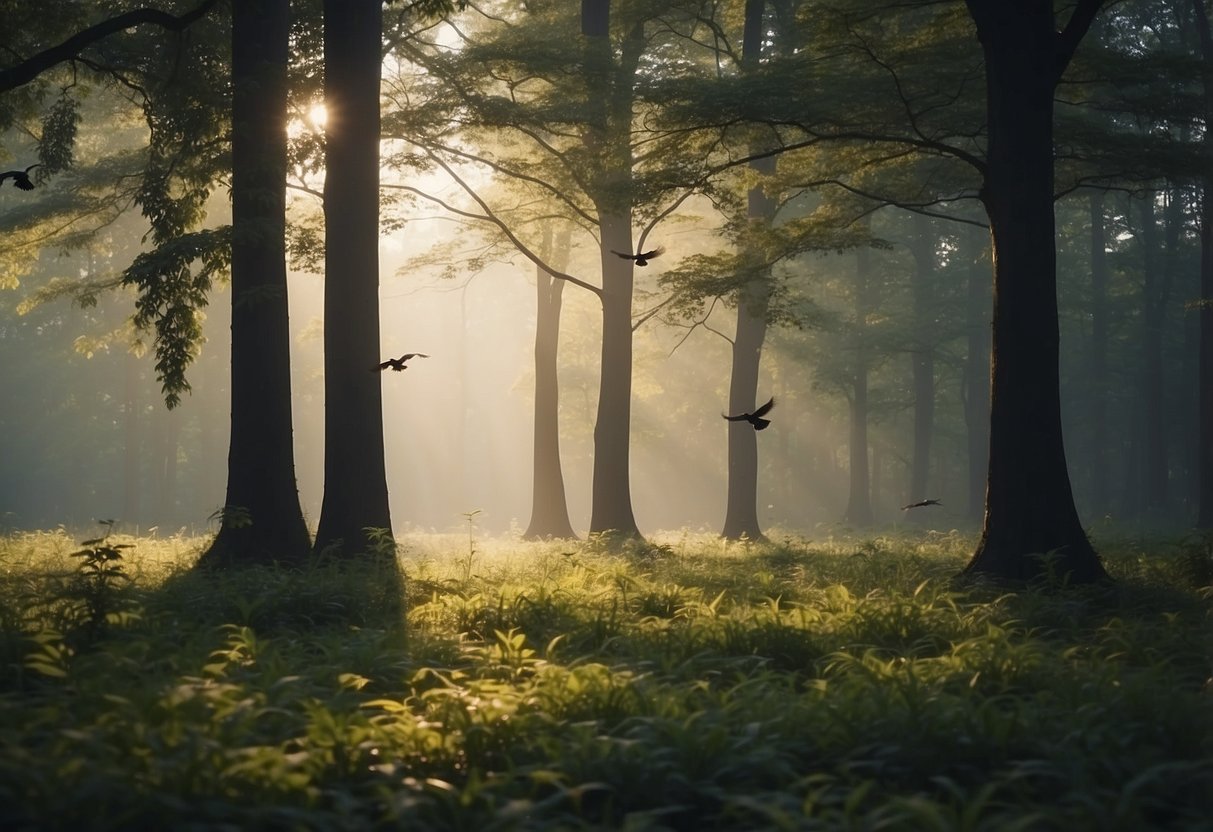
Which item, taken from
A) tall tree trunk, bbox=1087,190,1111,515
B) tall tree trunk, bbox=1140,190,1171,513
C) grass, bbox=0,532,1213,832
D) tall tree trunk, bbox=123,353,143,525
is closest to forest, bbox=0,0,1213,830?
grass, bbox=0,532,1213,832

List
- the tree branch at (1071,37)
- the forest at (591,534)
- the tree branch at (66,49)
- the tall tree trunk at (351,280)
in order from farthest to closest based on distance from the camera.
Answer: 1. the tall tree trunk at (351,280)
2. the tree branch at (66,49)
3. the tree branch at (1071,37)
4. the forest at (591,534)

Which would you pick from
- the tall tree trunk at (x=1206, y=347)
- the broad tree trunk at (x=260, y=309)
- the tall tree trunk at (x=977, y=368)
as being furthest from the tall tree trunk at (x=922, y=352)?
the broad tree trunk at (x=260, y=309)

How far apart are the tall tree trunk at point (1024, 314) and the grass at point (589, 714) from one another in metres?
1.34

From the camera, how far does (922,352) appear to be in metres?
32.7

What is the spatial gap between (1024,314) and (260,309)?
7.94m

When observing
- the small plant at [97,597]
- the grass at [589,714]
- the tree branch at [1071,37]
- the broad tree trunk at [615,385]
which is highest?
the tree branch at [1071,37]

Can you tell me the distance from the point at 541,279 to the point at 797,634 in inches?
642

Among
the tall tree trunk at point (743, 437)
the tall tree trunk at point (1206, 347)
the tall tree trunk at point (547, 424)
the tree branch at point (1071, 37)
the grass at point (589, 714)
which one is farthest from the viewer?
the tall tree trunk at point (547, 424)

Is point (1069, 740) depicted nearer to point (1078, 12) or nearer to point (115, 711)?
point (115, 711)

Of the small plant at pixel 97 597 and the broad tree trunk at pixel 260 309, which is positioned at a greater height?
the broad tree trunk at pixel 260 309

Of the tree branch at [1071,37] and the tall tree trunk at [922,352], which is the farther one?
the tall tree trunk at [922,352]

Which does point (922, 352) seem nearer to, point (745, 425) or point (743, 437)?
point (743, 437)

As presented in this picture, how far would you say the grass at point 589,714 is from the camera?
3.89 metres

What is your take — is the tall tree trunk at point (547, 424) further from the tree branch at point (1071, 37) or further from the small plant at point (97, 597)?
the small plant at point (97, 597)
